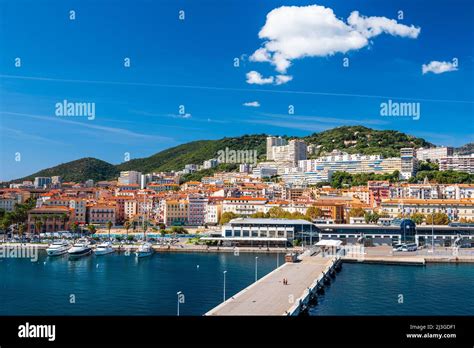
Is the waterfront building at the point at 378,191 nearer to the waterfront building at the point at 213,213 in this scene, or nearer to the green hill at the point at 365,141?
the waterfront building at the point at 213,213

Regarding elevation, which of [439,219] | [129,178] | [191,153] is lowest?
[439,219]

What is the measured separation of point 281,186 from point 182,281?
853 inches

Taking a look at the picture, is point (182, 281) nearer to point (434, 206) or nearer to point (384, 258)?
point (384, 258)

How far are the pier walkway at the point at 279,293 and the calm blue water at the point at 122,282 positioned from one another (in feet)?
2.10

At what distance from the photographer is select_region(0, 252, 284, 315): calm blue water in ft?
27.1

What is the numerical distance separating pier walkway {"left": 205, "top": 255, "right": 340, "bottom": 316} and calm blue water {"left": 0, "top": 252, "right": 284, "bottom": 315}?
2.10ft

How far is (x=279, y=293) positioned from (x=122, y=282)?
3.89 metres

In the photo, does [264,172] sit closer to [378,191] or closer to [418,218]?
[378,191]

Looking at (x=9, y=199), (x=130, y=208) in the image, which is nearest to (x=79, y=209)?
(x=130, y=208)

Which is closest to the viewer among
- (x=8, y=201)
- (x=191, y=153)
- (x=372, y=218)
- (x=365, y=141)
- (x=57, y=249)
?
(x=57, y=249)

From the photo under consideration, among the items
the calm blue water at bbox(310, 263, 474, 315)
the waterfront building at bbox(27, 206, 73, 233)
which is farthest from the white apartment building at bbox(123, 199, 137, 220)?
the calm blue water at bbox(310, 263, 474, 315)

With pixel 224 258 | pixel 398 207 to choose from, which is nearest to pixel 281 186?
pixel 398 207

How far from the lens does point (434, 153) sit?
43406 mm
